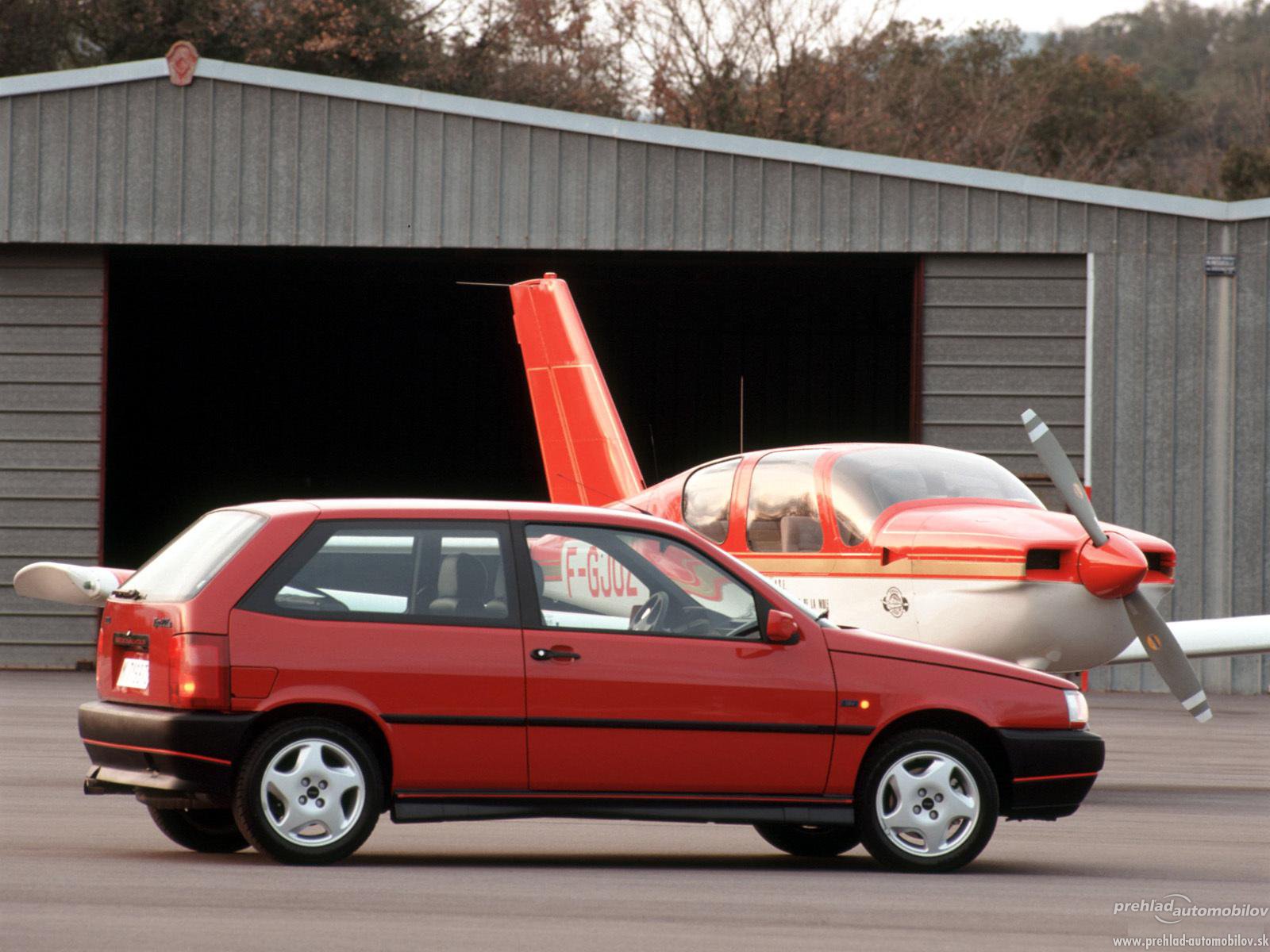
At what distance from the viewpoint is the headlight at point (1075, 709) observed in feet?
24.5

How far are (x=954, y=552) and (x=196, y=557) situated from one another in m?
4.93

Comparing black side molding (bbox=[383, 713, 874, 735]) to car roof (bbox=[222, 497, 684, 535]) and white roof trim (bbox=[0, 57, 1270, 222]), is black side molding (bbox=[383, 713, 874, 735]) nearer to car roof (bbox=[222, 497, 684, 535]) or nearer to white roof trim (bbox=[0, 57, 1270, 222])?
car roof (bbox=[222, 497, 684, 535])

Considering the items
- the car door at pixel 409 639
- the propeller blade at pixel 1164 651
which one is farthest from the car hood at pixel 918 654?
the propeller blade at pixel 1164 651

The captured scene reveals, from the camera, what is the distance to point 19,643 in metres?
19.5

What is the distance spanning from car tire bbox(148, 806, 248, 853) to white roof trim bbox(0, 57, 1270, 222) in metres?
12.1

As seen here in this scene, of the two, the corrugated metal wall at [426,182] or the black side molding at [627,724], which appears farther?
the corrugated metal wall at [426,182]

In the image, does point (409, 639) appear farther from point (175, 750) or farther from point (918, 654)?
point (918, 654)

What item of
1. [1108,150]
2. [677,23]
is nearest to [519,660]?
[677,23]

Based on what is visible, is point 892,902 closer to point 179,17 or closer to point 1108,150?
point 179,17

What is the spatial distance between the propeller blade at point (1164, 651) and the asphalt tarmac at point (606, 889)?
0.70m

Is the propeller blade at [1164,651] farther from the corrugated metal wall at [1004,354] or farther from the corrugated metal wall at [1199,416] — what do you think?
the corrugated metal wall at [1004,354]

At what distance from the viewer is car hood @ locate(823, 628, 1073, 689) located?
23.8 feet

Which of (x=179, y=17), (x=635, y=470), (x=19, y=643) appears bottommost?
(x=19, y=643)

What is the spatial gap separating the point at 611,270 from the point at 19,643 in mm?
9841
